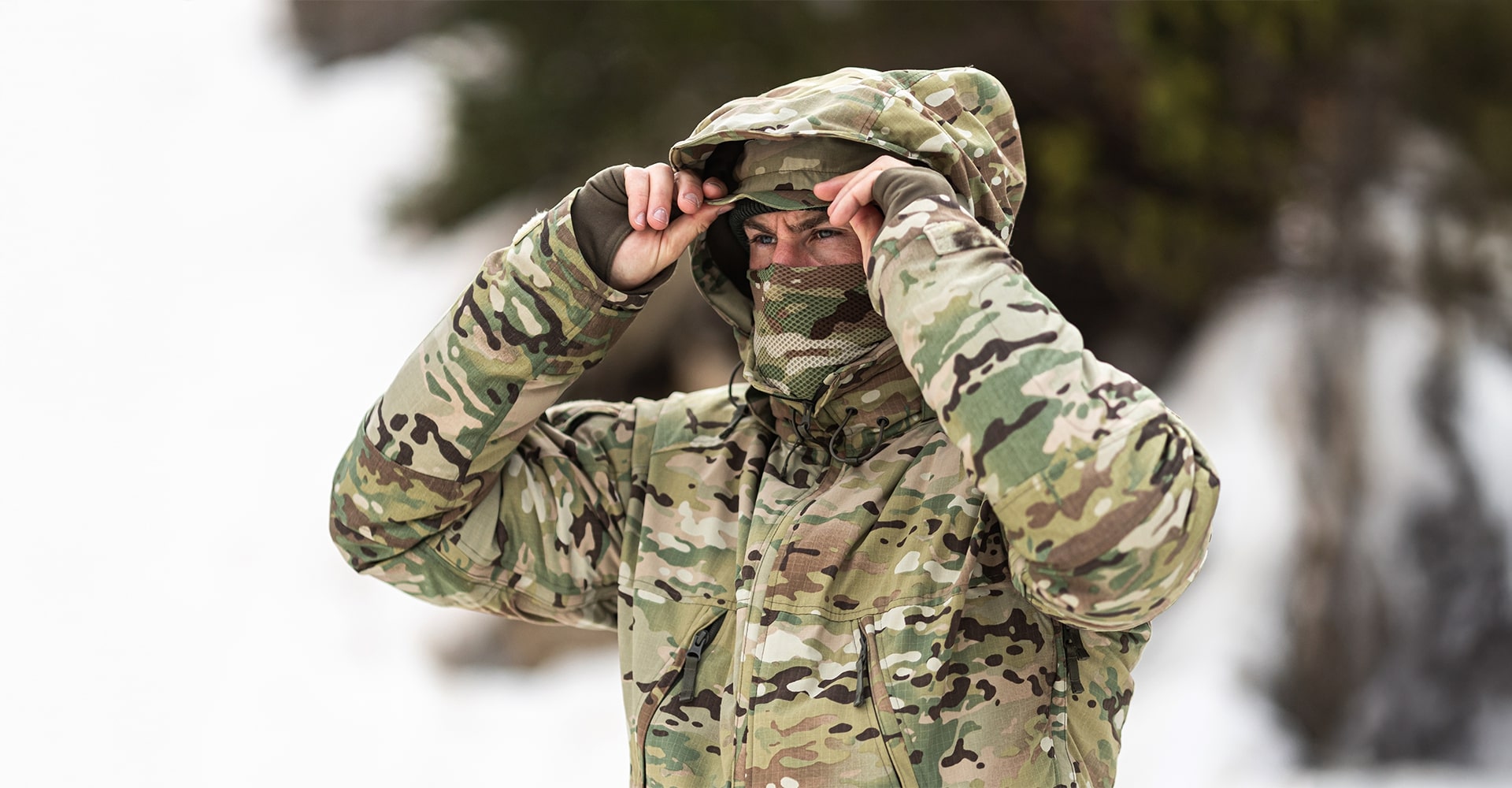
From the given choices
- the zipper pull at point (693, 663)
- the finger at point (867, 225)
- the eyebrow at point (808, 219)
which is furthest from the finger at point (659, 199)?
the zipper pull at point (693, 663)

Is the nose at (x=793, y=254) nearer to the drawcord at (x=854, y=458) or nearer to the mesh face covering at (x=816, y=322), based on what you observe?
the mesh face covering at (x=816, y=322)

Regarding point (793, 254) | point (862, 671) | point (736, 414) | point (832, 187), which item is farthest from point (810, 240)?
point (862, 671)

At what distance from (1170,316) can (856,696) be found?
532 centimetres

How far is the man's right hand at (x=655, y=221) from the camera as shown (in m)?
1.57

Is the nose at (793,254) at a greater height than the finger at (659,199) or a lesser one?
lesser

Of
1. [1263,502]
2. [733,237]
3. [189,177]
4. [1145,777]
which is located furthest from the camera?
[189,177]

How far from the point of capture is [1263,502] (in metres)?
5.60

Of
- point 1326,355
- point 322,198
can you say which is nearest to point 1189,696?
point 1326,355

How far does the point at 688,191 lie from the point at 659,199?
0.05 meters

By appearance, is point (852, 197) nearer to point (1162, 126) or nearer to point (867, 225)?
point (867, 225)

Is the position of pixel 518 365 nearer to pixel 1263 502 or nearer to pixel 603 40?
pixel 1263 502

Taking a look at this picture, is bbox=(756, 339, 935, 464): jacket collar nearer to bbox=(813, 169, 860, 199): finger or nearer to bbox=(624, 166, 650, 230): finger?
bbox=(813, 169, 860, 199): finger

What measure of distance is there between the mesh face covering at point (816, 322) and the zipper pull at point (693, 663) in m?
0.32

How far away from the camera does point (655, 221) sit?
1560 mm
